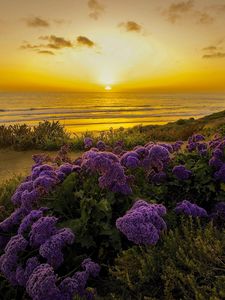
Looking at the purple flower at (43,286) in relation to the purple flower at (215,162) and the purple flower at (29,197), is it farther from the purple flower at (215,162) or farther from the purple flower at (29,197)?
the purple flower at (215,162)

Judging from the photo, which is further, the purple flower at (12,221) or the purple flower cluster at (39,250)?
the purple flower at (12,221)

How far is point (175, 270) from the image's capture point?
262cm

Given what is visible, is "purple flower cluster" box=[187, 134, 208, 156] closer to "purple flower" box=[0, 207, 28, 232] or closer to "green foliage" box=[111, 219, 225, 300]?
"green foliage" box=[111, 219, 225, 300]

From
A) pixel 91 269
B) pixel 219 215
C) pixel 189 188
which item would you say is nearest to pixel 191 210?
pixel 219 215

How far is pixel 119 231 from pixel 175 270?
30.7 inches

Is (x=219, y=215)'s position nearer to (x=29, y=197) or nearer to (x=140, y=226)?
(x=140, y=226)

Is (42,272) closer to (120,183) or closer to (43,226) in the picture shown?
(43,226)

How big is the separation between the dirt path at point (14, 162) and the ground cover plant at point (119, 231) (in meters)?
3.46

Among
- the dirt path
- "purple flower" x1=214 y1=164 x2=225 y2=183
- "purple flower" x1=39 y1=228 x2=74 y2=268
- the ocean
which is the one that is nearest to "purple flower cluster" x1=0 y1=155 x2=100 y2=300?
"purple flower" x1=39 y1=228 x2=74 y2=268

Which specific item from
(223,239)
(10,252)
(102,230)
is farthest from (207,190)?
(10,252)

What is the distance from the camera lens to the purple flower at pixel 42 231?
9.64 ft

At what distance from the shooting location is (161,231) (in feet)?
9.72

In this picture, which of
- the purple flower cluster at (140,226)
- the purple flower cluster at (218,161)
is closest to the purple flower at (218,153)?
the purple flower cluster at (218,161)

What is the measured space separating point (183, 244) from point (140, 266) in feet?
1.32
